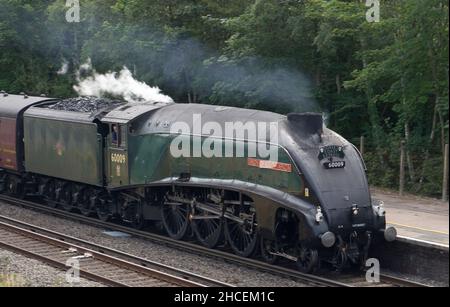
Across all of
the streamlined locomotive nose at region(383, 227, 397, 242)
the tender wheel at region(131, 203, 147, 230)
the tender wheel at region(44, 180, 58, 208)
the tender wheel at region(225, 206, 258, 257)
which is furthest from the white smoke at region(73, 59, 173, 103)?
the streamlined locomotive nose at region(383, 227, 397, 242)

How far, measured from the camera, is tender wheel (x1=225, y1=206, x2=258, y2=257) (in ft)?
45.3

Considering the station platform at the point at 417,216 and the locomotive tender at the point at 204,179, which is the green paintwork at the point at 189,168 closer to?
the locomotive tender at the point at 204,179

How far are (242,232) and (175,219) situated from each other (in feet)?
7.47

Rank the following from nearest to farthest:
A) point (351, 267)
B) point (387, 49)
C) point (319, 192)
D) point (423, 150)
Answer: point (319, 192)
point (351, 267)
point (387, 49)
point (423, 150)

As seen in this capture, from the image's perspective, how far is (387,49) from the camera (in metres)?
17.7

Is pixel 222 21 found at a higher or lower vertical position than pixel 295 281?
higher

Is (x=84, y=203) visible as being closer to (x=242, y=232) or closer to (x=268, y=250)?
(x=242, y=232)

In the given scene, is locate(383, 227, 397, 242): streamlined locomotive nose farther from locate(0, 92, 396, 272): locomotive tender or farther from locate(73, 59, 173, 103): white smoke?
locate(73, 59, 173, 103): white smoke

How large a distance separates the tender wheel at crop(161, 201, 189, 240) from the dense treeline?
17.1ft

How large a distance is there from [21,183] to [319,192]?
37.8ft

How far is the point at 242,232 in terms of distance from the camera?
1447 cm

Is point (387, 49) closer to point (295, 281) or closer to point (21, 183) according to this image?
point (295, 281)

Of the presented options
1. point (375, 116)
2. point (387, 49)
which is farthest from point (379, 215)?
point (375, 116)

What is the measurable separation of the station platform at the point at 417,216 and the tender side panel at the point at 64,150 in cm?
689
